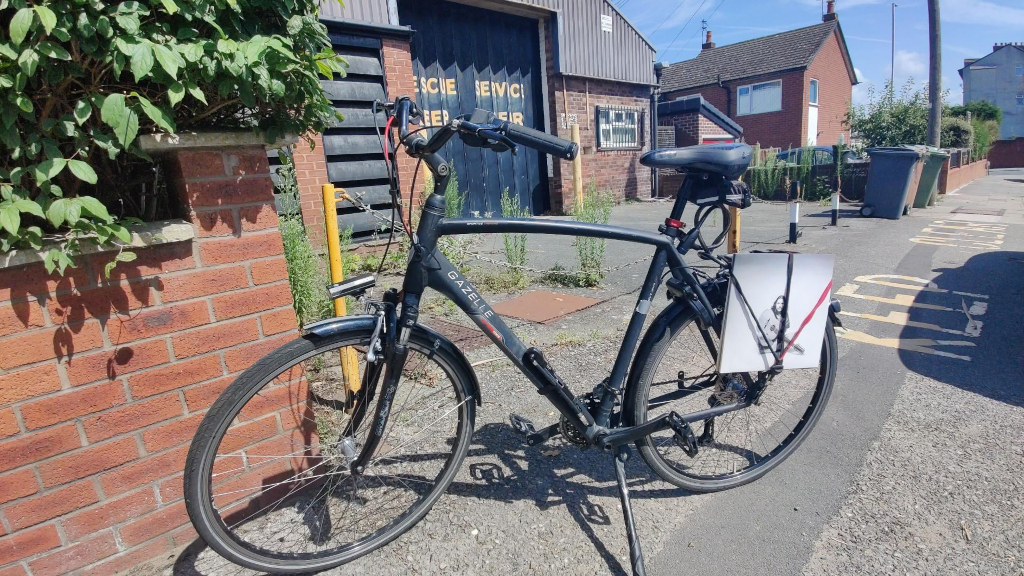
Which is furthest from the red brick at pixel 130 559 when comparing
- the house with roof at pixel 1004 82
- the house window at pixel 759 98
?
the house with roof at pixel 1004 82

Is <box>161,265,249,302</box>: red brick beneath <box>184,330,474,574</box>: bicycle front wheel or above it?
above

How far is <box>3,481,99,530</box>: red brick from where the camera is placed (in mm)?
1706

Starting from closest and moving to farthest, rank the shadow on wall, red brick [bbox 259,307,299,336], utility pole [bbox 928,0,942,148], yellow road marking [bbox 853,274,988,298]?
1. red brick [bbox 259,307,299,336]
2. the shadow on wall
3. yellow road marking [bbox 853,274,988,298]
4. utility pole [bbox 928,0,942,148]

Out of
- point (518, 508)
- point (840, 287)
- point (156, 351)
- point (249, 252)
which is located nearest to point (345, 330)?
point (249, 252)

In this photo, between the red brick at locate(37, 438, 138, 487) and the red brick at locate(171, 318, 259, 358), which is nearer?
the red brick at locate(37, 438, 138, 487)

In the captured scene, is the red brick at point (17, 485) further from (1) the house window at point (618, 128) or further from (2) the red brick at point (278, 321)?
(1) the house window at point (618, 128)

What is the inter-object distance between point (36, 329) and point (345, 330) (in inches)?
34.6

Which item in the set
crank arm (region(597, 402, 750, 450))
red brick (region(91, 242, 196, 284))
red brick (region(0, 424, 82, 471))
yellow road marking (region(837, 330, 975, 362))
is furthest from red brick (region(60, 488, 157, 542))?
yellow road marking (region(837, 330, 975, 362))

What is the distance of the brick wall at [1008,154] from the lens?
3553 centimetres

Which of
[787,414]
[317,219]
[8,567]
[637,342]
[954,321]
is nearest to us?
[8,567]

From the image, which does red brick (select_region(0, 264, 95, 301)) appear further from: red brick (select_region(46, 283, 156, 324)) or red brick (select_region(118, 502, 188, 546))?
red brick (select_region(118, 502, 188, 546))

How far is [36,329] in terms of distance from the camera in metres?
1.67

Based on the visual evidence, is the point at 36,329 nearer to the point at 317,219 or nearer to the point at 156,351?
the point at 156,351

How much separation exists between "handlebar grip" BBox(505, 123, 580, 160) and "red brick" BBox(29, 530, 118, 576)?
6.14ft
